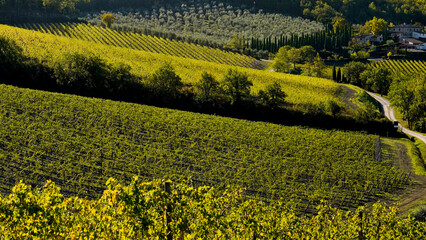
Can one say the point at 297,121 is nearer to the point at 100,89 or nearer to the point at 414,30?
the point at 100,89

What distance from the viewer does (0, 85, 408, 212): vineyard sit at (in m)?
43.8

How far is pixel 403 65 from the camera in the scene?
142 metres

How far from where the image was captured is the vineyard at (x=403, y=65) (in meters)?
137

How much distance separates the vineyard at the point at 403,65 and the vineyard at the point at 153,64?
58.0 metres

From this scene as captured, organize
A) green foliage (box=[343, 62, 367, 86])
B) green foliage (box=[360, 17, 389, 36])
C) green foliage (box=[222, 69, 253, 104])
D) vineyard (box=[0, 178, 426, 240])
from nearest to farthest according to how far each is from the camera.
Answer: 1. vineyard (box=[0, 178, 426, 240])
2. green foliage (box=[222, 69, 253, 104])
3. green foliage (box=[343, 62, 367, 86])
4. green foliage (box=[360, 17, 389, 36])

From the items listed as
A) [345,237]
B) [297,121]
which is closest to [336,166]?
[297,121]

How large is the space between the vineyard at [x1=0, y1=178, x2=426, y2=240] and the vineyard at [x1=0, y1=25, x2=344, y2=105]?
55.3 meters

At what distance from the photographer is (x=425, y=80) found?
89312 millimetres

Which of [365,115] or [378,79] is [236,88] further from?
[378,79]

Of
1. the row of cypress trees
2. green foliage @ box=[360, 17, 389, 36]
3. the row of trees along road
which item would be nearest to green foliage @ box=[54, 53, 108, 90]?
the row of trees along road

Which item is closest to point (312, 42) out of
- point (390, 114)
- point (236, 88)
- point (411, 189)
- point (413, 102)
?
point (390, 114)

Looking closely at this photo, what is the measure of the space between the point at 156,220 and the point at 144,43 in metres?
111

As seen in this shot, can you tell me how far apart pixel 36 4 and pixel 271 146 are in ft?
417

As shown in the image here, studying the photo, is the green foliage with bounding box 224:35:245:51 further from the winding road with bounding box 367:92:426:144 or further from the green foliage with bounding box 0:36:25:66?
the green foliage with bounding box 0:36:25:66
